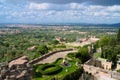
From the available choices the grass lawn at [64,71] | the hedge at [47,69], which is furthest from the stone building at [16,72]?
the hedge at [47,69]

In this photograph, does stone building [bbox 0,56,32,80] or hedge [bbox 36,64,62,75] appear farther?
hedge [bbox 36,64,62,75]

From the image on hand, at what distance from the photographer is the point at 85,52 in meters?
33.6

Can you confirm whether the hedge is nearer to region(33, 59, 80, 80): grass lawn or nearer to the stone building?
region(33, 59, 80, 80): grass lawn

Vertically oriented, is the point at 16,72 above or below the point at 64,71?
above

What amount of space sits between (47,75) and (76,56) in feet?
36.4

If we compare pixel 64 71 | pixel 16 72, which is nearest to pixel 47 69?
pixel 64 71

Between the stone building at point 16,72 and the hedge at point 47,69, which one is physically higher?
the stone building at point 16,72

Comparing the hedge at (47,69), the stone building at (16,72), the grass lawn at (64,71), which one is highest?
the stone building at (16,72)

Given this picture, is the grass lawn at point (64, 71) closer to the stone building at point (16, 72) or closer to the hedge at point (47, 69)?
the hedge at point (47, 69)

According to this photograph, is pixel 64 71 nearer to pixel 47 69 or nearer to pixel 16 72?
pixel 47 69

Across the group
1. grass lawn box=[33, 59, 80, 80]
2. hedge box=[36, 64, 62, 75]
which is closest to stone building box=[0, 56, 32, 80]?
grass lawn box=[33, 59, 80, 80]

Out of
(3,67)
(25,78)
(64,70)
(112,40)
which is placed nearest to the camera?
(25,78)

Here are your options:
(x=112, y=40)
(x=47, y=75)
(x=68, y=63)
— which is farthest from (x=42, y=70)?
(x=112, y=40)

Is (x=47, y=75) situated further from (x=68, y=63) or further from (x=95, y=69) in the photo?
(x=95, y=69)
